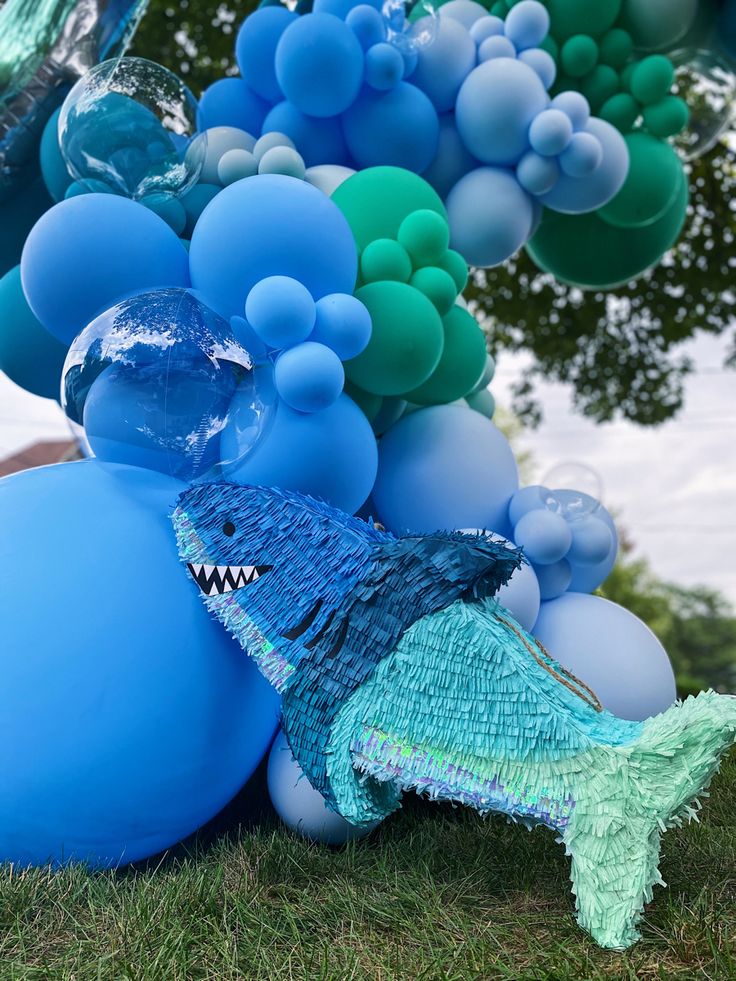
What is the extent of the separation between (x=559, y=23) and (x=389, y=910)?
120 inches

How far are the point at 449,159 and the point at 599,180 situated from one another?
0.51 metres

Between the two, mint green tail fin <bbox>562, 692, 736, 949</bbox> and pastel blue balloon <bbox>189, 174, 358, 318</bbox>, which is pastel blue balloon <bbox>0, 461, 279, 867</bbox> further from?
mint green tail fin <bbox>562, 692, 736, 949</bbox>

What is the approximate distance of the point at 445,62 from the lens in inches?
125

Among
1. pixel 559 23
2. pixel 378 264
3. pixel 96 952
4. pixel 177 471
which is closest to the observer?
pixel 96 952

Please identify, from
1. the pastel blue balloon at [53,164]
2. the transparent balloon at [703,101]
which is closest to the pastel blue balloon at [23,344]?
the pastel blue balloon at [53,164]

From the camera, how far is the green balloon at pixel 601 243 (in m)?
3.91

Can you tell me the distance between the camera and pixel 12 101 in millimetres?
3502

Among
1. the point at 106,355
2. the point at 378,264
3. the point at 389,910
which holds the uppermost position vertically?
the point at 378,264

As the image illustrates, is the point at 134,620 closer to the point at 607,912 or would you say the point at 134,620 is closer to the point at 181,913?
the point at 181,913

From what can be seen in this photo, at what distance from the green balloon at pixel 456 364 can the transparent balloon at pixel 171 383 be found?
72 centimetres

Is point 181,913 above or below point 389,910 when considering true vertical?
below

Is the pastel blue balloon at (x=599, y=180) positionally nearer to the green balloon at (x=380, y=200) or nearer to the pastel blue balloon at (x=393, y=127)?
the pastel blue balloon at (x=393, y=127)

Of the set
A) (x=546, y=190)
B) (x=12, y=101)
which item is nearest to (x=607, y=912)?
(x=546, y=190)

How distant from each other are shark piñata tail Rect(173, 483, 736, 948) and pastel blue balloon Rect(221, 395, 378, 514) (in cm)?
14
